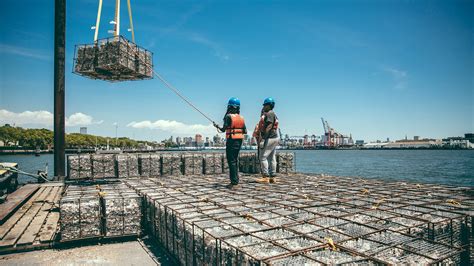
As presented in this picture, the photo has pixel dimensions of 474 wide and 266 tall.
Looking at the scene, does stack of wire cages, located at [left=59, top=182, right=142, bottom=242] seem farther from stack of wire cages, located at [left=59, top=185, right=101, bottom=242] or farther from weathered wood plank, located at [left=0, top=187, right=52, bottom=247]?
weathered wood plank, located at [left=0, top=187, right=52, bottom=247]

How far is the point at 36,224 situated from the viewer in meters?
7.38

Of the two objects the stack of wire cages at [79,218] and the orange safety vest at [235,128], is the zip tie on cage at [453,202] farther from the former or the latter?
the stack of wire cages at [79,218]

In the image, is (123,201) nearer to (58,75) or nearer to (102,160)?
(102,160)

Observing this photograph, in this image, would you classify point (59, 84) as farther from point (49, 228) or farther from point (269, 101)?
point (269, 101)

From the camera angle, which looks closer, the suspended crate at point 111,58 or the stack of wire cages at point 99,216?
the stack of wire cages at point 99,216

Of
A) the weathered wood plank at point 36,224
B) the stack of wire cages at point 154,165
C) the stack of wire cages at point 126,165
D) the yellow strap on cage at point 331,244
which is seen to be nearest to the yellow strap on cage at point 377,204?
the yellow strap on cage at point 331,244

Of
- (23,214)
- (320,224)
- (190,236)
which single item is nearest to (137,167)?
(23,214)

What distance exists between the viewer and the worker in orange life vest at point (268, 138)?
32.1 feet

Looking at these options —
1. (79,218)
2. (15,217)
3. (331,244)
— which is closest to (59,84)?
(15,217)

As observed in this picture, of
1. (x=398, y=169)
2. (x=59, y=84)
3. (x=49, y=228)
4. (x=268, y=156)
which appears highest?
(x=59, y=84)

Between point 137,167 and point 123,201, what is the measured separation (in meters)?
5.62

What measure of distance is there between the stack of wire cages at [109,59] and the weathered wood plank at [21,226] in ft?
17.2

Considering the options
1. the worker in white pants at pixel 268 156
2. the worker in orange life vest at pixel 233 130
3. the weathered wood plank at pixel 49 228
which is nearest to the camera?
the weathered wood plank at pixel 49 228

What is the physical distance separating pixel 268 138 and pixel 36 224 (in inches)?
276
